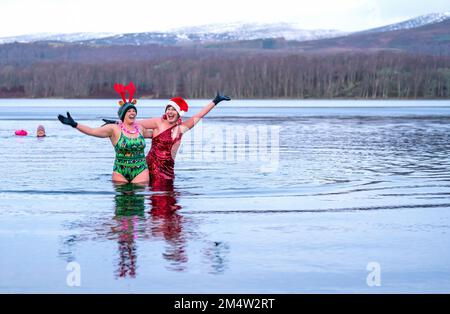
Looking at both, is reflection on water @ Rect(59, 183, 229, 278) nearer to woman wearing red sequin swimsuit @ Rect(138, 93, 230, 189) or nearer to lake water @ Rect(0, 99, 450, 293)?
lake water @ Rect(0, 99, 450, 293)

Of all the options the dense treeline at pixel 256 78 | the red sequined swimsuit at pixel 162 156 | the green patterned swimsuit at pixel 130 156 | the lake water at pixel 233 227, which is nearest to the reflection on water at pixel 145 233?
the lake water at pixel 233 227

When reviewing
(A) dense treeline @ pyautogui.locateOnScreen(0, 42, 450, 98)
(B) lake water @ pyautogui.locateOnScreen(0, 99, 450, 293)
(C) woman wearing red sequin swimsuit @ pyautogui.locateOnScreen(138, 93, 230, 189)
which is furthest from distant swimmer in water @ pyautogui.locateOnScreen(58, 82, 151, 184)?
(A) dense treeline @ pyautogui.locateOnScreen(0, 42, 450, 98)

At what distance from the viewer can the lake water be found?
8.60 m

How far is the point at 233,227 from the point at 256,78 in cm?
14498

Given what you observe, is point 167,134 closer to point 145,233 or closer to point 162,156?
point 162,156

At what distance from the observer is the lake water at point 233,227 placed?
860 cm

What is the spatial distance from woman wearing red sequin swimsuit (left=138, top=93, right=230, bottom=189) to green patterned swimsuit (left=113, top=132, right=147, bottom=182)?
0.27 meters

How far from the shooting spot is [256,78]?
511ft

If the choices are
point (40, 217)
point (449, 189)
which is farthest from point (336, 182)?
point (40, 217)

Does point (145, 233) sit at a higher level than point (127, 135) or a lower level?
lower

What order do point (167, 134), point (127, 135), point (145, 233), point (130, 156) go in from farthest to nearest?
point (167, 134) → point (130, 156) → point (127, 135) → point (145, 233)

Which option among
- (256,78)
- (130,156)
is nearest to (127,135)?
(130,156)

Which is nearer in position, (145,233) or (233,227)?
(145,233)

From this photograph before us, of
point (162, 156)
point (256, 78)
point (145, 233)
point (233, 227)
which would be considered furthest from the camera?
point (256, 78)
